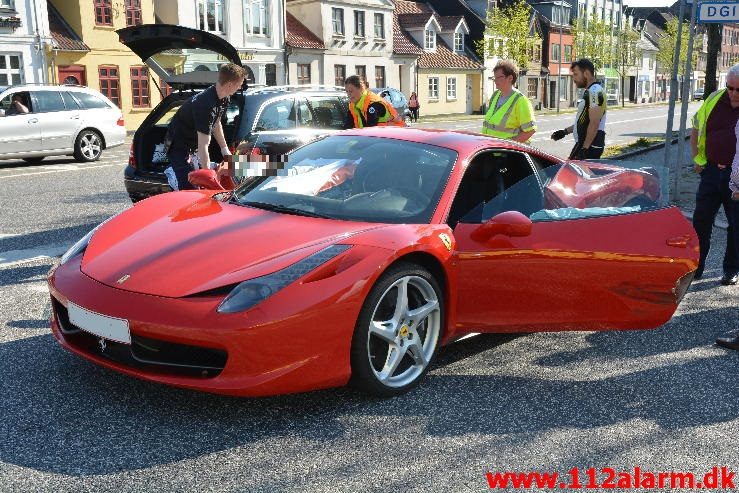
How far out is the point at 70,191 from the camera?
38.7 ft

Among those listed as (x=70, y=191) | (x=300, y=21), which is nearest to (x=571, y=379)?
(x=70, y=191)

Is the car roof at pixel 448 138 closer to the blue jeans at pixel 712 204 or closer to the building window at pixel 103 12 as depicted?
the blue jeans at pixel 712 204

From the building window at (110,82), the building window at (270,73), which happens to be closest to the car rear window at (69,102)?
the building window at (110,82)

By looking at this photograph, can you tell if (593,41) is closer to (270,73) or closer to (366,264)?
(270,73)

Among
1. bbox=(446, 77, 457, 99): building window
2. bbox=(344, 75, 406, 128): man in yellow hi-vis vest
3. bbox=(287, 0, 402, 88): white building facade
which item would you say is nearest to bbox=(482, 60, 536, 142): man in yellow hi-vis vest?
bbox=(344, 75, 406, 128): man in yellow hi-vis vest

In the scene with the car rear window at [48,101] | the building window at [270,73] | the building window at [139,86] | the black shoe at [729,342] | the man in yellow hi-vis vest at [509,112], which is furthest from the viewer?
the building window at [270,73]

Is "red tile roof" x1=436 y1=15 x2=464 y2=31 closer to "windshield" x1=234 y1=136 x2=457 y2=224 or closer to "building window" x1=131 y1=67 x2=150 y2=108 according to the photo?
"building window" x1=131 y1=67 x2=150 y2=108

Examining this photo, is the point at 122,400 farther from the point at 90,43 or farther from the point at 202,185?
the point at 90,43

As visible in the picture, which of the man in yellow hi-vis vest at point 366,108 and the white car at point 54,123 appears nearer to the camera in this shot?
the man in yellow hi-vis vest at point 366,108

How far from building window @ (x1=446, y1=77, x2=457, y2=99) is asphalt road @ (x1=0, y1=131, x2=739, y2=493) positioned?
49468 millimetres

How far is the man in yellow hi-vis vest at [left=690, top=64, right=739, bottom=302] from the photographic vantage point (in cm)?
629

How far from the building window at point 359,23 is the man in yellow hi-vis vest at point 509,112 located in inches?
1578

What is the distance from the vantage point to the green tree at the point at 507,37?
178ft

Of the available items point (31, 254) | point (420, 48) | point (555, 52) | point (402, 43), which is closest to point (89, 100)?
point (31, 254)
